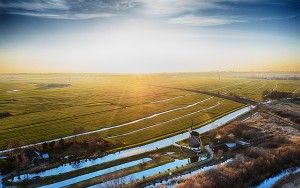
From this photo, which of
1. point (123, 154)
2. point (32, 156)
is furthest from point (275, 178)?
point (32, 156)

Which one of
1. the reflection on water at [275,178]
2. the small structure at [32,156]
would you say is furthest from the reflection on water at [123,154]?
the reflection on water at [275,178]

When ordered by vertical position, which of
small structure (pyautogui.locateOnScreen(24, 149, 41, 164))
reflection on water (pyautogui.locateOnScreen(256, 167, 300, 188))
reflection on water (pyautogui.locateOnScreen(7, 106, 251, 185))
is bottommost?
reflection on water (pyautogui.locateOnScreen(256, 167, 300, 188))

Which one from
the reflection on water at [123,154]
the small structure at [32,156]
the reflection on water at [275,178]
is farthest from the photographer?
the small structure at [32,156]

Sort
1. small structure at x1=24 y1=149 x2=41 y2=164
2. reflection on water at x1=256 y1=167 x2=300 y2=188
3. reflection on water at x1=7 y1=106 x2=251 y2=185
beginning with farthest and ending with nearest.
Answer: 1. small structure at x1=24 y1=149 x2=41 y2=164
2. reflection on water at x1=7 y1=106 x2=251 y2=185
3. reflection on water at x1=256 y1=167 x2=300 y2=188

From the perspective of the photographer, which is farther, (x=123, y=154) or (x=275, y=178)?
(x=123, y=154)

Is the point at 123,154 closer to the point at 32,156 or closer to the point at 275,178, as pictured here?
the point at 32,156

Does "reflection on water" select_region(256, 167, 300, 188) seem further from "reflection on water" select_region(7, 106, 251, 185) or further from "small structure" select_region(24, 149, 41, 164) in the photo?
"small structure" select_region(24, 149, 41, 164)

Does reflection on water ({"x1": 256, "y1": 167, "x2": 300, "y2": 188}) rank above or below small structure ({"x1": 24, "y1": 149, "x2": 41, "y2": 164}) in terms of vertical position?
below

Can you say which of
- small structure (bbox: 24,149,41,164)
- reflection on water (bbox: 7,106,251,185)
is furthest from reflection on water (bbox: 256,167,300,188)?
small structure (bbox: 24,149,41,164)

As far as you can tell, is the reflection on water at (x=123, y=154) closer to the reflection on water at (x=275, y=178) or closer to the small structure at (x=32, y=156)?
the small structure at (x=32, y=156)

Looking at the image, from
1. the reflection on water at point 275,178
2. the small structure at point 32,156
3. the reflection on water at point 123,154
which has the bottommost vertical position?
the reflection on water at point 275,178

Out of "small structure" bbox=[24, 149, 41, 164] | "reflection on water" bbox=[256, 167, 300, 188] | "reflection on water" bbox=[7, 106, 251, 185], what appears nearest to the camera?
"reflection on water" bbox=[256, 167, 300, 188]
